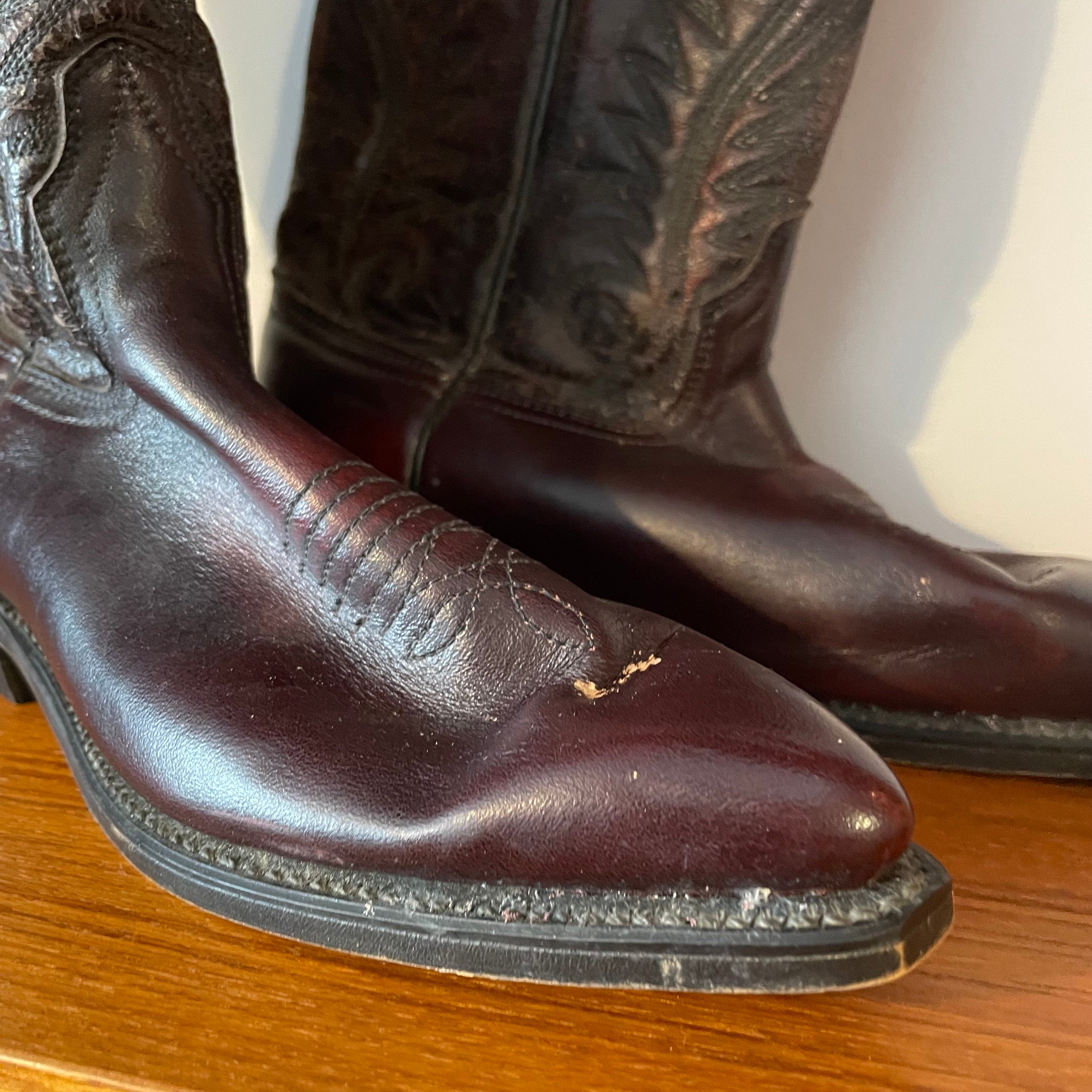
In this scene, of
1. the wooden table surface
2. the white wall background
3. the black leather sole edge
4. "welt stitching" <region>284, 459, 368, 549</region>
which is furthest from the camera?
the white wall background

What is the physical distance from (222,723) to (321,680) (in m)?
0.05

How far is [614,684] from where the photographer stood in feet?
1.57

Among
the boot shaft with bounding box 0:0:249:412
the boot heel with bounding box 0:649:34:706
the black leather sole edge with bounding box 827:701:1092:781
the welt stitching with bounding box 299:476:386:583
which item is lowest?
the boot heel with bounding box 0:649:34:706

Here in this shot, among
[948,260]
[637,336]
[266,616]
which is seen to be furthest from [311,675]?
[948,260]

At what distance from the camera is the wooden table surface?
1.37ft

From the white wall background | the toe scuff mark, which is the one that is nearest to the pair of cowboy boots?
the toe scuff mark

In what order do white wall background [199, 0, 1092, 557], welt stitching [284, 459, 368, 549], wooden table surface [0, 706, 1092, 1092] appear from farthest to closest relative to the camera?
white wall background [199, 0, 1092, 557] → welt stitching [284, 459, 368, 549] → wooden table surface [0, 706, 1092, 1092]

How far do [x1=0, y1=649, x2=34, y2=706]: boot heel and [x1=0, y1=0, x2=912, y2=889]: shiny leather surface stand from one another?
0.07 m

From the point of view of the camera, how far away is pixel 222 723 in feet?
1.63

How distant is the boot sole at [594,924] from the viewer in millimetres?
421

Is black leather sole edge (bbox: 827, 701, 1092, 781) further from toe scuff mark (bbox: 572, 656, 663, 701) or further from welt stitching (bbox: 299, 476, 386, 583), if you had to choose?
welt stitching (bbox: 299, 476, 386, 583)

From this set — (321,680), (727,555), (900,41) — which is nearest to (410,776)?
(321,680)

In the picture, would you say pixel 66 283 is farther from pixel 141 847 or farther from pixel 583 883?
pixel 583 883

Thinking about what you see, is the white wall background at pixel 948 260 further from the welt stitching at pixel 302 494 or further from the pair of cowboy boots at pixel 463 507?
the welt stitching at pixel 302 494
